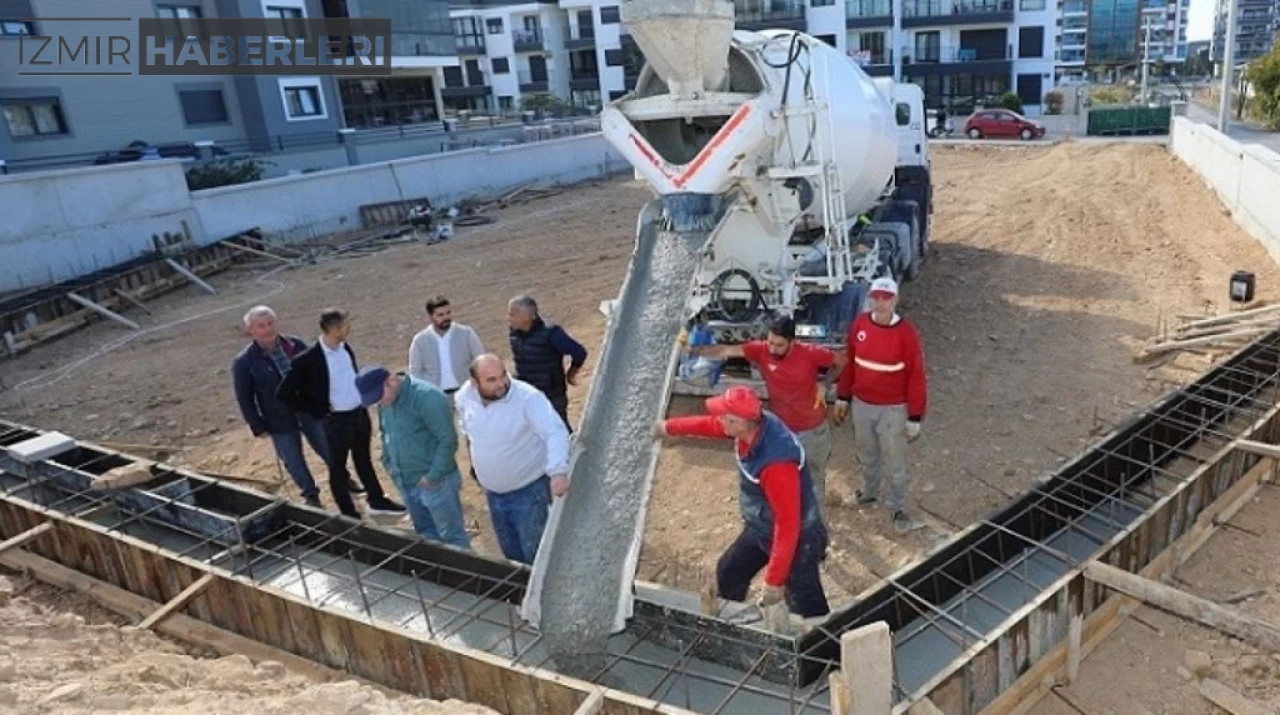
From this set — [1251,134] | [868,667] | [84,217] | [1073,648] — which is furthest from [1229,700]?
[1251,134]

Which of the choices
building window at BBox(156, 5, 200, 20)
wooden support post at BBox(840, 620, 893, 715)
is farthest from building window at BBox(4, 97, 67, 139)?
wooden support post at BBox(840, 620, 893, 715)

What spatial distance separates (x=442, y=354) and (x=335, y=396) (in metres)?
0.76

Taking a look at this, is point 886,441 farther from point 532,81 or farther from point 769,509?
point 532,81

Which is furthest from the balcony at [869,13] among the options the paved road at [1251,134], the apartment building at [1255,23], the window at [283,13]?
the apartment building at [1255,23]

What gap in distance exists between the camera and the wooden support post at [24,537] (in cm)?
525

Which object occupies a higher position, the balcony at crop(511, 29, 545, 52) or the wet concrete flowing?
the balcony at crop(511, 29, 545, 52)

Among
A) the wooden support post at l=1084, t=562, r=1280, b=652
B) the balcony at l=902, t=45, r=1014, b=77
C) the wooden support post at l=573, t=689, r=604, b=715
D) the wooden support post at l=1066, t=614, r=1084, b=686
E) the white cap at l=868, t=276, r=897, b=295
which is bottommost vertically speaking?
the wooden support post at l=1066, t=614, r=1084, b=686

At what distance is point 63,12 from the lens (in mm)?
21312

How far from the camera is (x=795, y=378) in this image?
5008 mm

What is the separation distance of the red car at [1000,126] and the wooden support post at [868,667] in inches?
1118

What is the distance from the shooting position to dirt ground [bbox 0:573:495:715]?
3617 mm

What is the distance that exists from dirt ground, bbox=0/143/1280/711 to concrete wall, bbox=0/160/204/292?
74.7 inches

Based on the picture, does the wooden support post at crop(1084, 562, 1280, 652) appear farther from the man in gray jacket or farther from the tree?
the tree

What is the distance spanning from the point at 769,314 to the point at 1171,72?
92288 mm
